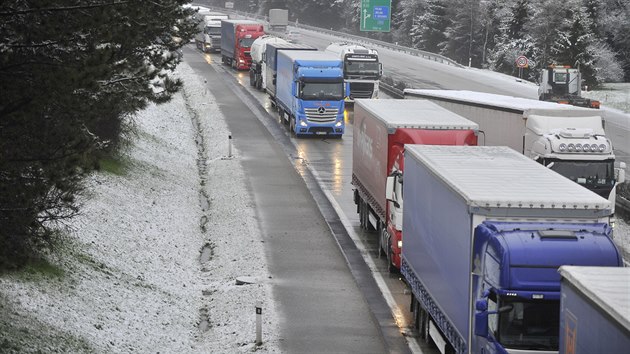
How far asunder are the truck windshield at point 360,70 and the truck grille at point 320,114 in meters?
12.6

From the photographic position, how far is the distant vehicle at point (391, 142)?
25.4 m

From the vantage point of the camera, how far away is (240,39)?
3329 inches

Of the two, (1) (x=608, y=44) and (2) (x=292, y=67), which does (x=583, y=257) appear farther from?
(1) (x=608, y=44)

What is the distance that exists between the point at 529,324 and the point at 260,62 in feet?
190

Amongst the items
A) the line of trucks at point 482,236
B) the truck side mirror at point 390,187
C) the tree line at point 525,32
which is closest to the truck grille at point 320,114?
the line of trucks at point 482,236

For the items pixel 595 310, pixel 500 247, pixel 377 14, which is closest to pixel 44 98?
pixel 500 247

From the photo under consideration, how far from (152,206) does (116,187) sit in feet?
4.19

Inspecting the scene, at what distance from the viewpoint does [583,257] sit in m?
14.4

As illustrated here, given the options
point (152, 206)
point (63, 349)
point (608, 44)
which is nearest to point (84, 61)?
point (63, 349)

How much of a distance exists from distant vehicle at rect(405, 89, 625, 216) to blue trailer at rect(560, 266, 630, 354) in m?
15.8

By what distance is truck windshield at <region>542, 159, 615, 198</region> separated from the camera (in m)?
28.5

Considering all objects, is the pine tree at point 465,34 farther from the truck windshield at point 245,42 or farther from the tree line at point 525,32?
the truck windshield at point 245,42

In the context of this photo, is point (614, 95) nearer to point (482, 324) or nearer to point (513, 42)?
point (513, 42)

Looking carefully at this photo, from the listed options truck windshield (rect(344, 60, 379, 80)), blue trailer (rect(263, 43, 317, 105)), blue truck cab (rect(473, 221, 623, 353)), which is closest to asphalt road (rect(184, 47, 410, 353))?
blue truck cab (rect(473, 221, 623, 353))
